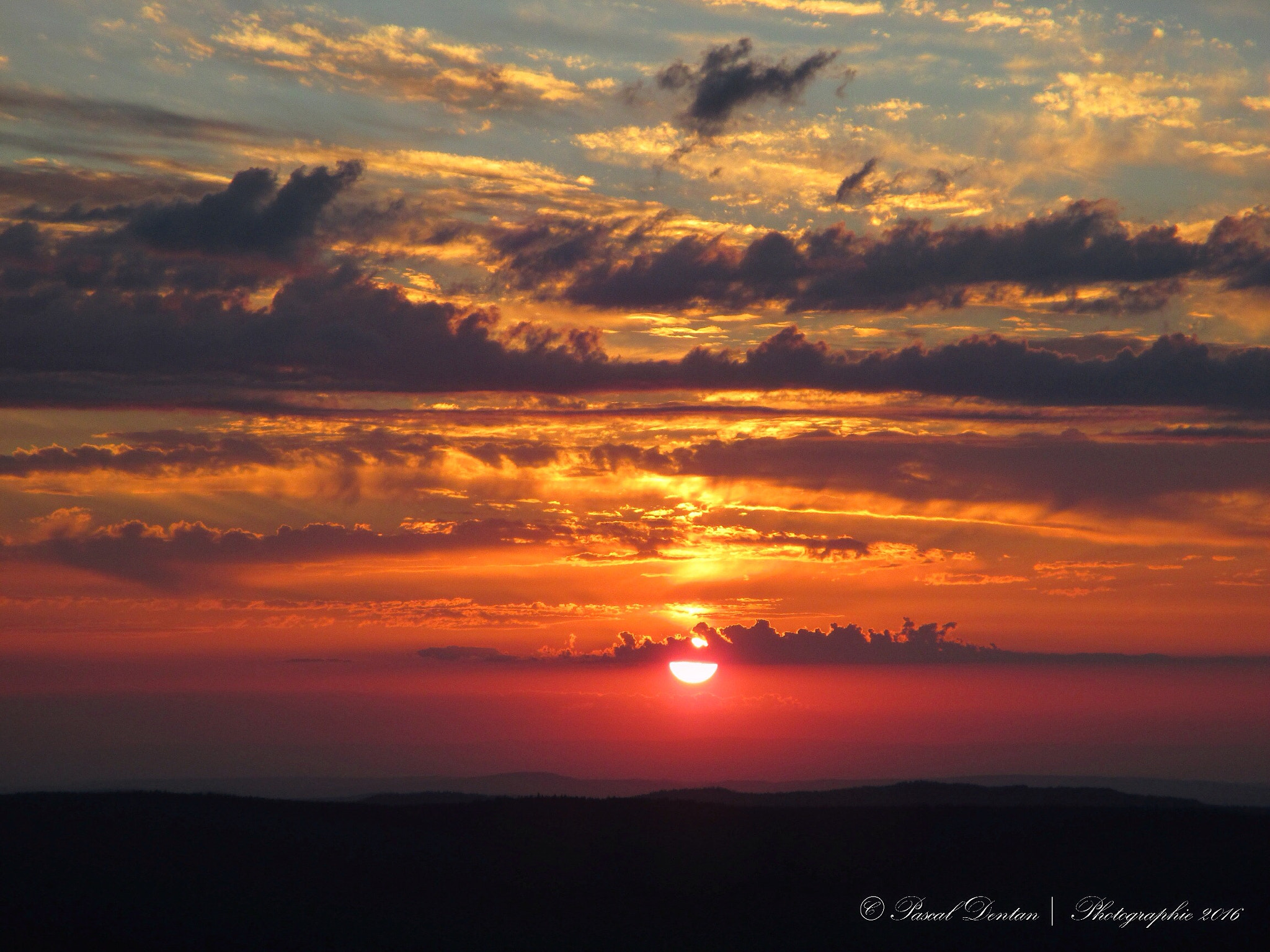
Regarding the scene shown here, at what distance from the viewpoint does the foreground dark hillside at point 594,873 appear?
235ft

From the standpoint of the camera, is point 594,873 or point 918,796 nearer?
point 594,873

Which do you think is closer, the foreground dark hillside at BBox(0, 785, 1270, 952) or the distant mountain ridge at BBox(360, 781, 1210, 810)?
the foreground dark hillside at BBox(0, 785, 1270, 952)

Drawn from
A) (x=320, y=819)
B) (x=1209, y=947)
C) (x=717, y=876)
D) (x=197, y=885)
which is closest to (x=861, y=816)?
(x=717, y=876)

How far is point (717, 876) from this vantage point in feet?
289

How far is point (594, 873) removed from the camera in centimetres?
9019

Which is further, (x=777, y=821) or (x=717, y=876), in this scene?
(x=777, y=821)

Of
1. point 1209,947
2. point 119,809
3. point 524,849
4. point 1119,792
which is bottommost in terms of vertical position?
point 1209,947

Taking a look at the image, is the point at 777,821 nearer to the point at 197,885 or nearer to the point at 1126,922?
the point at 1126,922

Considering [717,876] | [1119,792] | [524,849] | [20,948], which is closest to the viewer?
[20,948]

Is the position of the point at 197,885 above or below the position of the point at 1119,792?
below

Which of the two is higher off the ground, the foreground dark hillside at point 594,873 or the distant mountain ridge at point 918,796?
the distant mountain ridge at point 918,796

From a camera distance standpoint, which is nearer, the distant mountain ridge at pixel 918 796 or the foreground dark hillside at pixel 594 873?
the foreground dark hillside at pixel 594 873

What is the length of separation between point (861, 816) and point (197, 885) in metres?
59.9

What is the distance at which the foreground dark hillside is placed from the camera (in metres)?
71.6
